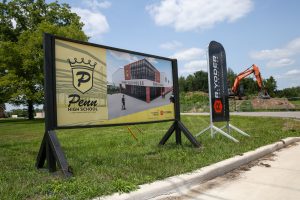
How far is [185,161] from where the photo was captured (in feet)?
18.7

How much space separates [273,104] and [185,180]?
105ft

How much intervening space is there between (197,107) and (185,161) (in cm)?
3838

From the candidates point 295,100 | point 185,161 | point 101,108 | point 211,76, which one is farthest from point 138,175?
point 295,100

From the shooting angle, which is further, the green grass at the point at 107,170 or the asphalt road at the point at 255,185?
the asphalt road at the point at 255,185

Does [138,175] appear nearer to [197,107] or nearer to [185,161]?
[185,161]

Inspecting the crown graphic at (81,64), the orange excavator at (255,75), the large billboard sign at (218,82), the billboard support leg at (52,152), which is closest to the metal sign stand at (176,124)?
the large billboard sign at (218,82)

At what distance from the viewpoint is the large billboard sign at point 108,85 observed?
17.8 feet

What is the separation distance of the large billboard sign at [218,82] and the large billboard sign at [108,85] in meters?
1.38

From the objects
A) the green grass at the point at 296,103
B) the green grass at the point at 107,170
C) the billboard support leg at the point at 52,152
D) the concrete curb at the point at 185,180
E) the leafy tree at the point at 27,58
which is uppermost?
the leafy tree at the point at 27,58

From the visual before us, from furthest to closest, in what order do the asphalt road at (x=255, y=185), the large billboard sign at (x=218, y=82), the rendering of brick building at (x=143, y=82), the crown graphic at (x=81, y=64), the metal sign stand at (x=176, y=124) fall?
1. the large billboard sign at (x=218, y=82)
2. the metal sign stand at (x=176, y=124)
3. the rendering of brick building at (x=143, y=82)
4. the crown graphic at (x=81, y=64)
5. the asphalt road at (x=255, y=185)

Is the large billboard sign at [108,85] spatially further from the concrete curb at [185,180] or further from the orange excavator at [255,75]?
the orange excavator at [255,75]

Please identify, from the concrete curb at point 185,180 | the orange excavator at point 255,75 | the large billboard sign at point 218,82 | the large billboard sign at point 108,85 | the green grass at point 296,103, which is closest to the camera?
the concrete curb at point 185,180

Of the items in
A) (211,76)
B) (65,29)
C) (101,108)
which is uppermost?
(65,29)

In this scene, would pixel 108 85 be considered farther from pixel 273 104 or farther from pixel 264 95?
pixel 273 104
